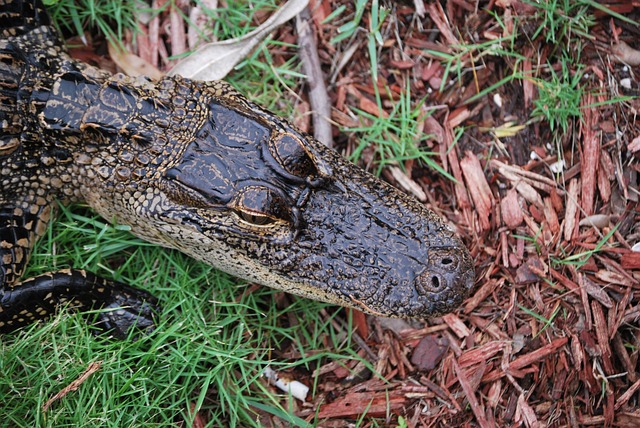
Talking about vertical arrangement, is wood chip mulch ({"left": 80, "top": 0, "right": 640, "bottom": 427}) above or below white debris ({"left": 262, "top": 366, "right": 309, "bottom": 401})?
above

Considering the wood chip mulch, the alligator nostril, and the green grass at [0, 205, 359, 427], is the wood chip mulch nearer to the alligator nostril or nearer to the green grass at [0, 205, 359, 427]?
the green grass at [0, 205, 359, 427]

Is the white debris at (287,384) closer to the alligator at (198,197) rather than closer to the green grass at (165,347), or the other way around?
the green grass at (165,347)

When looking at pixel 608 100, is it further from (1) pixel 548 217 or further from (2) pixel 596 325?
(2) pixel 596 325

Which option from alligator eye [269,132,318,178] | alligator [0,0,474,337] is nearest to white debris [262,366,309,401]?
alligator [0,0,474,337]

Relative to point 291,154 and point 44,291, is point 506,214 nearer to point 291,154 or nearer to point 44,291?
point 291,154

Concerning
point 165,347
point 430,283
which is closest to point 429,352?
point 430,283

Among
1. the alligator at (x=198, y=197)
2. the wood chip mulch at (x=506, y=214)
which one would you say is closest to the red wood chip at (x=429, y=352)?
the wood chip mulch at (x=506, y=214)

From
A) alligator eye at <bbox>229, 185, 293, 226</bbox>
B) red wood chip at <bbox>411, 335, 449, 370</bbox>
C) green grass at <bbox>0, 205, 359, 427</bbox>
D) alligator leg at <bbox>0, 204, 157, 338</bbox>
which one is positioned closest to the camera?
alligator eye at <bbox>229, 185, 293, 226</bbox>
